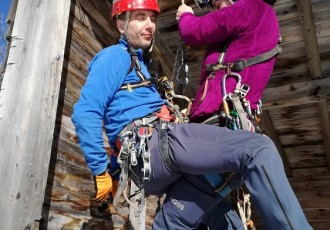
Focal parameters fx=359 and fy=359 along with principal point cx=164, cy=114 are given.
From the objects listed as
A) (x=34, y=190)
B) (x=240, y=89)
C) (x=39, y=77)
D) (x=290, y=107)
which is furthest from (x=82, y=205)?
(x=290, y=107)

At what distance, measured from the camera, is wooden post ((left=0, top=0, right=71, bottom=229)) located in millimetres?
2503

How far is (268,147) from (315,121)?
18.3 ft

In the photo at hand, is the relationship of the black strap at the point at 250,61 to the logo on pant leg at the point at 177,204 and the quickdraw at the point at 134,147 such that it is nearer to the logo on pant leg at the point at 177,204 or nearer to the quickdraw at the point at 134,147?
the quickdraw at the point at 134,147

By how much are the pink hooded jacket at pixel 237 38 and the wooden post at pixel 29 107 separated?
3.82 feet

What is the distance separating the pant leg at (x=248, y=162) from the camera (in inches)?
66.9

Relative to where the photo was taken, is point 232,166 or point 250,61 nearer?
point 232,166

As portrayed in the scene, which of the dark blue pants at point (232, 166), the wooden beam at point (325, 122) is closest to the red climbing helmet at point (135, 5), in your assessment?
the dark blue pants at point (232, 166)

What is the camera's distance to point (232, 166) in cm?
191

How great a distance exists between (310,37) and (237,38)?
3.49 metres

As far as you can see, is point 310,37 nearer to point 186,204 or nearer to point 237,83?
point 237,83

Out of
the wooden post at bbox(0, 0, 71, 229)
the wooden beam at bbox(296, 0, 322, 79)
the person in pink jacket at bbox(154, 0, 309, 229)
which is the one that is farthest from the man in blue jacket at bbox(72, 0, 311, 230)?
the wooden beam at bbox(296, 0, 322, 79)

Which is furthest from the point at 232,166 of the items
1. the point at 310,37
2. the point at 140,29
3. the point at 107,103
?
the point at 310,37

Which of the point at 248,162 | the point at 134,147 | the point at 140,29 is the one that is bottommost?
the point at 248,162

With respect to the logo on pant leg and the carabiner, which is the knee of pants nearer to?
the logo on pant leg
